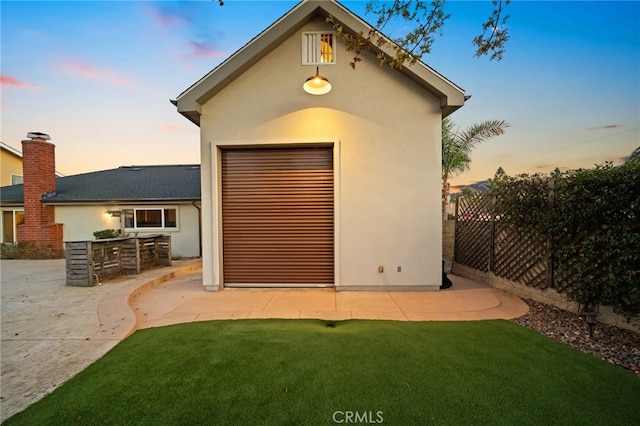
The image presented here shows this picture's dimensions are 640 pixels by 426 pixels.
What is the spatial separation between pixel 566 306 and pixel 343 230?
180 inches

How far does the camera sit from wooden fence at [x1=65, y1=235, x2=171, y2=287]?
6.70 meters

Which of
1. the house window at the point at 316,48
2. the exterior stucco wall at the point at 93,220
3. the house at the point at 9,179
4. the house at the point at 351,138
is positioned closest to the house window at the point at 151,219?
the exterior stucco wall at the point at 93,220

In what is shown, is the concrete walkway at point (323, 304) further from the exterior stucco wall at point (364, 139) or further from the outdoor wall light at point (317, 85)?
the outdoor wall light at point (317, 85)

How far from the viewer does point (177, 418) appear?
209cm

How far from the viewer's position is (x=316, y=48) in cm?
596

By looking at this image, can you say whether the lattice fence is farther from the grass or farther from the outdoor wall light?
the outdoor wall light

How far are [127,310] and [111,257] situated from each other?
4125 millimetres

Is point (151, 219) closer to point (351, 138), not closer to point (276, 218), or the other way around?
point (276, 218)

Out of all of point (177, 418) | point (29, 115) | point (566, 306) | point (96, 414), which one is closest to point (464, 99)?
point (566, 306)

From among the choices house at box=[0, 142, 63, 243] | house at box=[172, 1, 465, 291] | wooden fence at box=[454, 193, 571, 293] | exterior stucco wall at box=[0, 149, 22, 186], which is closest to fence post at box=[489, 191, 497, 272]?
wooden fence at box=[454, 193, 571, 293]

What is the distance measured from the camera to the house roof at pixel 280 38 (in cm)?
554

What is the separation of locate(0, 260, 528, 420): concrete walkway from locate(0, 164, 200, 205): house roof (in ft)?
18.2

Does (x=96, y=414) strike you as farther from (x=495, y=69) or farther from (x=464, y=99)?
(x=495, y=69)

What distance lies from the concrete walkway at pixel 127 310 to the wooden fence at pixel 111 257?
1.61ft
